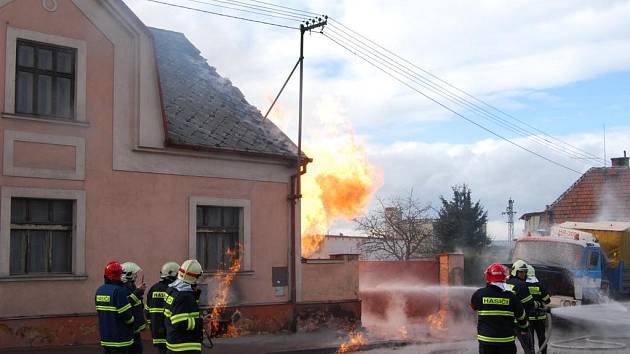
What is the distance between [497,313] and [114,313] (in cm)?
454

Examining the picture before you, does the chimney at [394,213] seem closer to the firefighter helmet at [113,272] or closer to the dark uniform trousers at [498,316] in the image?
the dark uniform trousers at [498,316]

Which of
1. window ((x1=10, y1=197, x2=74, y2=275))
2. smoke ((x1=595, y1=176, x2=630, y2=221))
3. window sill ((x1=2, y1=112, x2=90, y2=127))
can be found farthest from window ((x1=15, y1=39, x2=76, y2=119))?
smoke ((x1=595, y1=176, x2=630, y2=221))

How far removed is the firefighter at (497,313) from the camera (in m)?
8.27

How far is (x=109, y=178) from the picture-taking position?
14.5 meters

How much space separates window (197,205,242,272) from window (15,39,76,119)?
3.83 m

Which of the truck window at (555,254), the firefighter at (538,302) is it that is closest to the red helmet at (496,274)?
the firefighter at (538,302)

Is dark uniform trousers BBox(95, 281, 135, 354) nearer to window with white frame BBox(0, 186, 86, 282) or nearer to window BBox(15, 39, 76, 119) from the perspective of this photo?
window with white frame BBox(0, 186, 86, 282)

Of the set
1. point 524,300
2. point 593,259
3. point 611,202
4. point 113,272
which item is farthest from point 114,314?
point 611,202

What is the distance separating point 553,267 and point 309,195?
284 inches

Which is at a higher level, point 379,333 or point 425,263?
point 425,263

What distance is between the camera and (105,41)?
14.6 meters

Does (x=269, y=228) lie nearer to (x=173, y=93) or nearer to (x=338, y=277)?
(x=338, y=277)

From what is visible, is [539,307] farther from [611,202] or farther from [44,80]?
[611,202]

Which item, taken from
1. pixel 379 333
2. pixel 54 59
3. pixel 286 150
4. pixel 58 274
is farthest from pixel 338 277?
pixel 54 59
